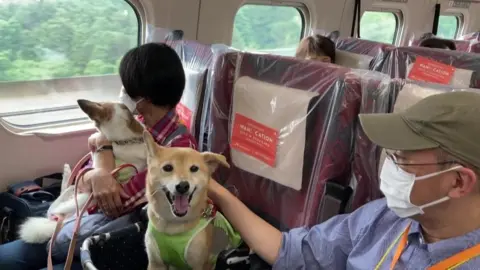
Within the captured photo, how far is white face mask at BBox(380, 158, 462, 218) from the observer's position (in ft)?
3.80

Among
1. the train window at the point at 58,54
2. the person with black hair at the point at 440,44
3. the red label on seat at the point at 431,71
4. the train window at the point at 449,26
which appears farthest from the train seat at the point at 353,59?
the train window at the point at 449,26

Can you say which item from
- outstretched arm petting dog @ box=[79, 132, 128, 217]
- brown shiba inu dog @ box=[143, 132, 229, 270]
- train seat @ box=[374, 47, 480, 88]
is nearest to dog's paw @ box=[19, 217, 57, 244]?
outstretched arm petting dog @ box=[79, 132, 128, 217]

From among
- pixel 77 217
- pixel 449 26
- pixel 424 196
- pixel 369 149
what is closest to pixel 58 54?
pixel 77 217

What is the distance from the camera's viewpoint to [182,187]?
129 cm

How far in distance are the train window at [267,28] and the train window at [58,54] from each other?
98 cm

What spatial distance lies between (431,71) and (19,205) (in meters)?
2.20

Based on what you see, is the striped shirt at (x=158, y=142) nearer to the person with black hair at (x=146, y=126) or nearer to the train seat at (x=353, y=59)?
the person with black hair at (x=146, y=126)

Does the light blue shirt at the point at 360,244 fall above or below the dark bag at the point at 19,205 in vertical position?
above

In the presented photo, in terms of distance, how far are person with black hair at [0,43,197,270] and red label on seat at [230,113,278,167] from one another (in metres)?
0.18

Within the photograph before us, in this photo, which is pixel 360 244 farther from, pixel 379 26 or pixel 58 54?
pixel 379 26

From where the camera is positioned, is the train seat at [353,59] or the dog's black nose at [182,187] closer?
the dog's black nose at [182,187]

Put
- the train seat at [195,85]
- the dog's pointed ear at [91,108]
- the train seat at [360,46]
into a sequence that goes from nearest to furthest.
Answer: the dog's pointed ear at [91,108]
the train seat at [195,85]
the train seat at [360,46]

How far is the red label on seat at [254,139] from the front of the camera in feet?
5.56

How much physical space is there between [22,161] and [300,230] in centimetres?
A: 164
